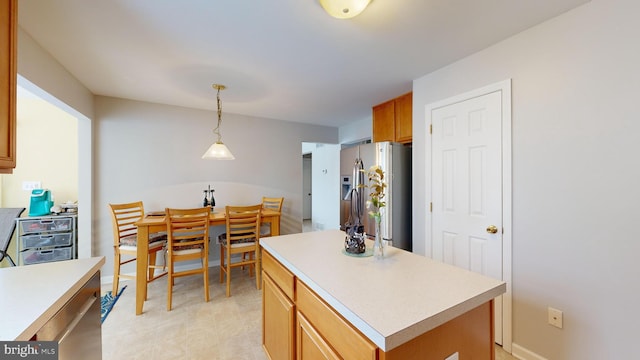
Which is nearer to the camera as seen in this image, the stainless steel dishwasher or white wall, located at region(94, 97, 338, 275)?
the stainless steel dishwasher

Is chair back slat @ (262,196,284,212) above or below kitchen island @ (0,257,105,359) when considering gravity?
above

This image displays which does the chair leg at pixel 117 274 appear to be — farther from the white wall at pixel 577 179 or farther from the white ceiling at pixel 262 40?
the white wall at pixel 577 179

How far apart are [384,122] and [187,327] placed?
3.18 metres

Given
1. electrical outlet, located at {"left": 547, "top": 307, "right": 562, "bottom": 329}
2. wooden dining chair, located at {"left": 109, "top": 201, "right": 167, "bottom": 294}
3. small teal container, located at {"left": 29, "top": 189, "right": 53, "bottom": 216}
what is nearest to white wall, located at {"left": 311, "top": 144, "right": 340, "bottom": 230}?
wooden dining chair, located at {"left": 109, "top": 201, "right": 167, "bottom": 294}

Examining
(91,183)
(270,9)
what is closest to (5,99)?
(270,9)

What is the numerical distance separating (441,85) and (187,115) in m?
3.34

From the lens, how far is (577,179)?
1.53 m

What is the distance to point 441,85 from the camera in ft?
7.66

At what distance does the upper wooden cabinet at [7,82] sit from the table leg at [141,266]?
5.04ft

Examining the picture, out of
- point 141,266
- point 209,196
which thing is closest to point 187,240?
point 141,266

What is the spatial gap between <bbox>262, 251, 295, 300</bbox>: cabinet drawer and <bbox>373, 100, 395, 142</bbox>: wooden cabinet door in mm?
2262

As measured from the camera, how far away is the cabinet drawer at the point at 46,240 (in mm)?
2883

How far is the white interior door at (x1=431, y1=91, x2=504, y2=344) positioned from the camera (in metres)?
1.92
